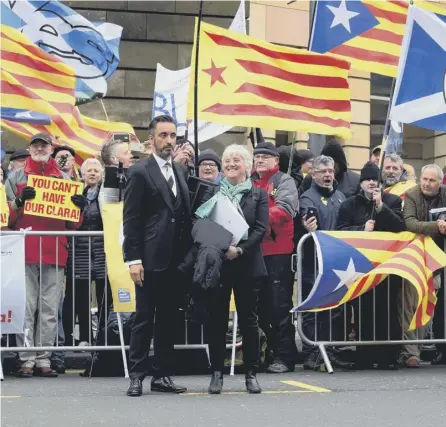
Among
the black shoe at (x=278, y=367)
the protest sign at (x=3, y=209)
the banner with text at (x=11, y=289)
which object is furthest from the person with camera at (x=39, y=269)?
the black shoe at (x=278, y=367)

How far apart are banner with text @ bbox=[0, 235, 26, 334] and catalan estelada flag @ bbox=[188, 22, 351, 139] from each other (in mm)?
2156

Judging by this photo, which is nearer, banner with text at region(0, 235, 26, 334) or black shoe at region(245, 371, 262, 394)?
black shoe at region(245, 371, 262, 394)

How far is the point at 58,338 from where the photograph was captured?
10.7 metres

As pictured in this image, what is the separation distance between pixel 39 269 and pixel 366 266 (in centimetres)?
291

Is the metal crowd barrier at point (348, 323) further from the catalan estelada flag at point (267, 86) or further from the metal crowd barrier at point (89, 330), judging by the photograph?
the catalan estelada flag at point (267, 86)

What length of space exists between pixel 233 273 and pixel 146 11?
12040 millimetres

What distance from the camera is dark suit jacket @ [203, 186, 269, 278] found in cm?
902

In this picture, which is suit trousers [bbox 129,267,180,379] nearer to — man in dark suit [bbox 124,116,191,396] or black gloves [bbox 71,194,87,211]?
man in dark suit [bbox 124,116,191,396]

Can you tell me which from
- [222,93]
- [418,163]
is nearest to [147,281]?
[222,93]

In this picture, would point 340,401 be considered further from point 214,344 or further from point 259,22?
point 259,22

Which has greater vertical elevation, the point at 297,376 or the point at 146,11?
the point at 146,11

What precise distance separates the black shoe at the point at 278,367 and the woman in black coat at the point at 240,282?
1.60m

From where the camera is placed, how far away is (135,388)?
28.9 ft

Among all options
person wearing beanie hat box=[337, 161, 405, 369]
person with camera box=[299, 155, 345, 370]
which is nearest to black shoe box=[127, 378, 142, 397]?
person with camera box=[299, 155, 345, 370]
